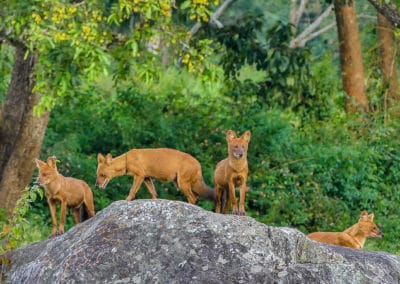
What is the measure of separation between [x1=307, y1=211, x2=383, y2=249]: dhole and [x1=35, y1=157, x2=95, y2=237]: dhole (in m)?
2.51

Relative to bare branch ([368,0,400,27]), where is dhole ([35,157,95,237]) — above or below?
below

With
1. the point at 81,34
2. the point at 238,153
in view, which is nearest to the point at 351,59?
the point at 81,34

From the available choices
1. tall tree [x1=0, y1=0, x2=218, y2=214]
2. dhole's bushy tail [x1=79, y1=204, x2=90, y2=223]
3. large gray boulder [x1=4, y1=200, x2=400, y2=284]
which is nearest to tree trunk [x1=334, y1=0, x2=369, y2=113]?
tall tree [x1=0, y1=0, x2=218, y2=214]

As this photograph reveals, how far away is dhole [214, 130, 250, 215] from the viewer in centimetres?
1130

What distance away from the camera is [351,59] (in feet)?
74.2

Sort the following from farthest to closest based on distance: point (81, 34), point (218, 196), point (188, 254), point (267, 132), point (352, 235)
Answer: point (267, 132)
point (81, 34)
point (352, 235)
point (218, 196)
point (188, 254)

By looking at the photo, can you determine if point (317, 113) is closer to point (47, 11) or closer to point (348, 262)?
point (47, 11)

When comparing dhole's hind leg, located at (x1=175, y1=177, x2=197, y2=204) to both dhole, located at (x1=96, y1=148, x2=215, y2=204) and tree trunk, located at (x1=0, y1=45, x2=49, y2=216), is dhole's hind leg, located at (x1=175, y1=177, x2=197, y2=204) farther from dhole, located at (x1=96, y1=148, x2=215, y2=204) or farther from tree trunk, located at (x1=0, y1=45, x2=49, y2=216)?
tree trunk, located at (x1=0, y1=45, x2=49, y2=216)

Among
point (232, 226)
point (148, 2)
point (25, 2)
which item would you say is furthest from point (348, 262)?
point (25, 2)

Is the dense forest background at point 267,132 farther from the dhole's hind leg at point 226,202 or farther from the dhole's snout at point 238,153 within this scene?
the dhole's snout at point 238,153

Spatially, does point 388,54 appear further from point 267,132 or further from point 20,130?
point 20,130

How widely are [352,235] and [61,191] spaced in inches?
144

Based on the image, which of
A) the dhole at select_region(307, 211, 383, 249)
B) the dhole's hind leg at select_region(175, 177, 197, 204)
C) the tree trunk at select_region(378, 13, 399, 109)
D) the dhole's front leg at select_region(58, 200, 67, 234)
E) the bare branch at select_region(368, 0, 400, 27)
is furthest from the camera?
the tree trunk at select_region(378, 13, 399, 109)

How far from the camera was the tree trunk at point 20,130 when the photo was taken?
17141 mm
